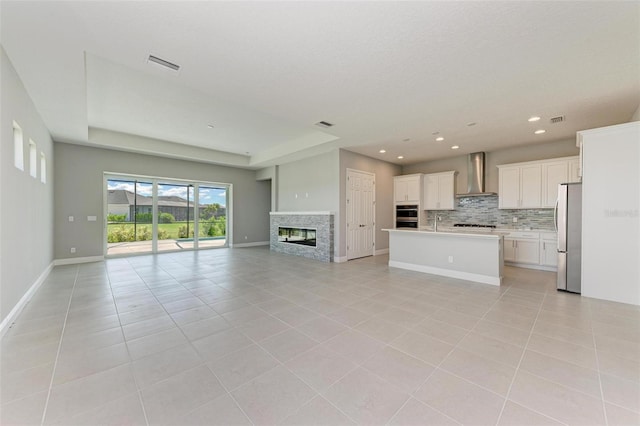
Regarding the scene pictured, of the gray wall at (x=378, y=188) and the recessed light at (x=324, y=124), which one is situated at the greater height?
the recessed light at (x=324, y=124)

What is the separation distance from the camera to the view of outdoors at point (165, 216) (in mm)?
7090

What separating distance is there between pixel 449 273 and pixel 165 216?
8.05m

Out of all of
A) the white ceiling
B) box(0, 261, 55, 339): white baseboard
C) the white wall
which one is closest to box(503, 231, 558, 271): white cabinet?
the white wall

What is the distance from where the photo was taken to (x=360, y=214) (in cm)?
700

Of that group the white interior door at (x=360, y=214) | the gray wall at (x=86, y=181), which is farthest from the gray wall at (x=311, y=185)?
the gray wall at (x=86, y=181)

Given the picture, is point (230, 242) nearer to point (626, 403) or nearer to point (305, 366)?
point (305, 366)

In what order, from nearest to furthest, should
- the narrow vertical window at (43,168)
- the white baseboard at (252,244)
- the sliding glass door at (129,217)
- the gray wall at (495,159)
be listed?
the narrow vertical window at (43,168) < the gray wall at (495,159) < the sliding glass door at (129,217) < the white baseboard at (252,244)

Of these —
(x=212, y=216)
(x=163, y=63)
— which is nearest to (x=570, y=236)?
(x=163, y=63)

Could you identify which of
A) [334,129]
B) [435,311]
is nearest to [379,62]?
[334,129]

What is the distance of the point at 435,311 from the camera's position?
3.17 meters

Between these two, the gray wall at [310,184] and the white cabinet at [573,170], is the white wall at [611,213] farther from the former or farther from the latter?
the gray wall at [310,184]

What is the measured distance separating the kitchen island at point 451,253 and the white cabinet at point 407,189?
2.36m

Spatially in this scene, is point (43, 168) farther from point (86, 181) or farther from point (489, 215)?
point (489, 215)

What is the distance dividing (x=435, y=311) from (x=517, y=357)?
104cm
